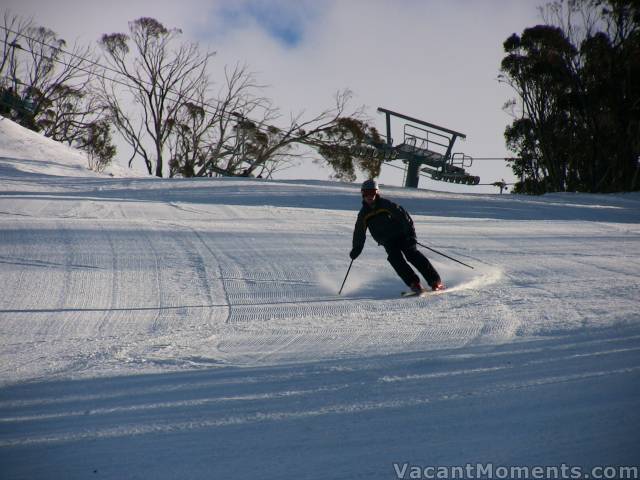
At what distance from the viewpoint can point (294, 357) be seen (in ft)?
14.9

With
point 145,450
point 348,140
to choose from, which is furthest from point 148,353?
point 348,140

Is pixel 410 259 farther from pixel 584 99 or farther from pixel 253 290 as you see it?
pixel 584 99

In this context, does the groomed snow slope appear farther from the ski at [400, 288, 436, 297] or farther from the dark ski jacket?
the dark ski jacket

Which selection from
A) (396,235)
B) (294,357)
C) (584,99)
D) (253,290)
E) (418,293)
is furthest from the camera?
(584,99)

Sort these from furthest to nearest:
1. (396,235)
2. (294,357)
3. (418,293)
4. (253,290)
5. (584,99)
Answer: (584,99)
(253,290)
(396,235)
(418,293)
(294,357)

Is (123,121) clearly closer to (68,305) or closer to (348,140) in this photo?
(348,140)

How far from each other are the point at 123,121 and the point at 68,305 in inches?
1350

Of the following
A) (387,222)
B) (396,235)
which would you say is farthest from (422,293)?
(387,222)

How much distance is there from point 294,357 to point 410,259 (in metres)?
2.89

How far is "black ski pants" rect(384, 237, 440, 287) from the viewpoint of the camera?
7.03 m

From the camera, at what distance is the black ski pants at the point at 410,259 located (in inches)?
277

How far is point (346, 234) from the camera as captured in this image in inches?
447

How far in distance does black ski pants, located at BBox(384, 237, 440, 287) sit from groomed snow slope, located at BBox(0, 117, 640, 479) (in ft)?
1.07

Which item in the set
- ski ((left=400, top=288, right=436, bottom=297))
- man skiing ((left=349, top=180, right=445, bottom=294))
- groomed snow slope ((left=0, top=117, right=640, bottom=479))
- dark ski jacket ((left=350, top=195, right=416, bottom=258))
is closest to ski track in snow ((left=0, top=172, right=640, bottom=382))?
groomed snow slope ((left=0, top=117, right=640, bottom=479))
